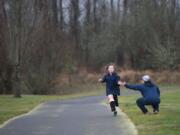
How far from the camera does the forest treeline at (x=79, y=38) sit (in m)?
39.5

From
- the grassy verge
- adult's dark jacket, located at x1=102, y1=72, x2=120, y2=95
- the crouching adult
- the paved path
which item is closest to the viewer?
the paved path

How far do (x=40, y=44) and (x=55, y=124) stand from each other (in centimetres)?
3199

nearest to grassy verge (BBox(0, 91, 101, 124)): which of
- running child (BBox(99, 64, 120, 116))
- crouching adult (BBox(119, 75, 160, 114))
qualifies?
running child (BBox(99, 64, 120, 116))

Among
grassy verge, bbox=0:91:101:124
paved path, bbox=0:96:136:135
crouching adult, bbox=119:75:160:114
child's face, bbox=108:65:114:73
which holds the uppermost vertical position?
child's face, bbox=108:65:114:73

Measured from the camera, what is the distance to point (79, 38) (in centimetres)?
7750

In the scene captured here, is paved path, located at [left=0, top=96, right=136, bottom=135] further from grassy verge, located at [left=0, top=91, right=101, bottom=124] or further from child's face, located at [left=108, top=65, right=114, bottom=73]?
child's face, located at [left=108, top=65, right=114, bottom=73]

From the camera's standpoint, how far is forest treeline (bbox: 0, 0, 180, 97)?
3953 centimetres

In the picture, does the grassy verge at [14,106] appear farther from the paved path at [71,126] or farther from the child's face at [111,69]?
the child's face at [111,69]

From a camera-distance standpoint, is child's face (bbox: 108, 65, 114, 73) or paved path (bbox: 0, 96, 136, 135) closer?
paved path (bbox: 0, 96, 136, 135)

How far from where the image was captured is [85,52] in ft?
246

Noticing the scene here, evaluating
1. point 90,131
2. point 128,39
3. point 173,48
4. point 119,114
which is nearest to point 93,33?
point 128,39

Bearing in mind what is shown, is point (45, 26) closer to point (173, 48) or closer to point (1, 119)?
point (173, 48)

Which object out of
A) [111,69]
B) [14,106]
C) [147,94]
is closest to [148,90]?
[147,94]

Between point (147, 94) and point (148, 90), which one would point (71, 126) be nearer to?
point (147, 94)
